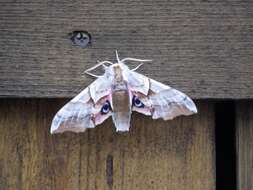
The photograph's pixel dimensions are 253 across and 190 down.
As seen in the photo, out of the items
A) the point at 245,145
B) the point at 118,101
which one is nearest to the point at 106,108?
the point at 118,101

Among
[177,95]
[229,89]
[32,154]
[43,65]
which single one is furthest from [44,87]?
[229,89]

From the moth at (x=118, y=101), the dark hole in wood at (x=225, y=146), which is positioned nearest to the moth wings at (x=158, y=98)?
the moth at (x=118, y=101)

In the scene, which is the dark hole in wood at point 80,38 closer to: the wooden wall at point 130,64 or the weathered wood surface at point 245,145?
the wooden wall at point 130,64

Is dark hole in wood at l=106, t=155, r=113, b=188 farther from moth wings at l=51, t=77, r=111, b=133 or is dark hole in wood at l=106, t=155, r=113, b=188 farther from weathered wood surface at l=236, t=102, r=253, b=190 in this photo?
weathered wood surface at l=236, t=102, r=253, b=190

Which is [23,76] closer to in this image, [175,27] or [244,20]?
[175,27]

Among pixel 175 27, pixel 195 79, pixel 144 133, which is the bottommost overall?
pixel 144 133

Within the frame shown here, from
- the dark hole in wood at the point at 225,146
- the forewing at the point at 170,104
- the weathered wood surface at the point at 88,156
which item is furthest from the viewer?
the dark hole in wood at the point at 225,146

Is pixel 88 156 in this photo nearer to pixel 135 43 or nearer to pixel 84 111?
pixel 84 111
